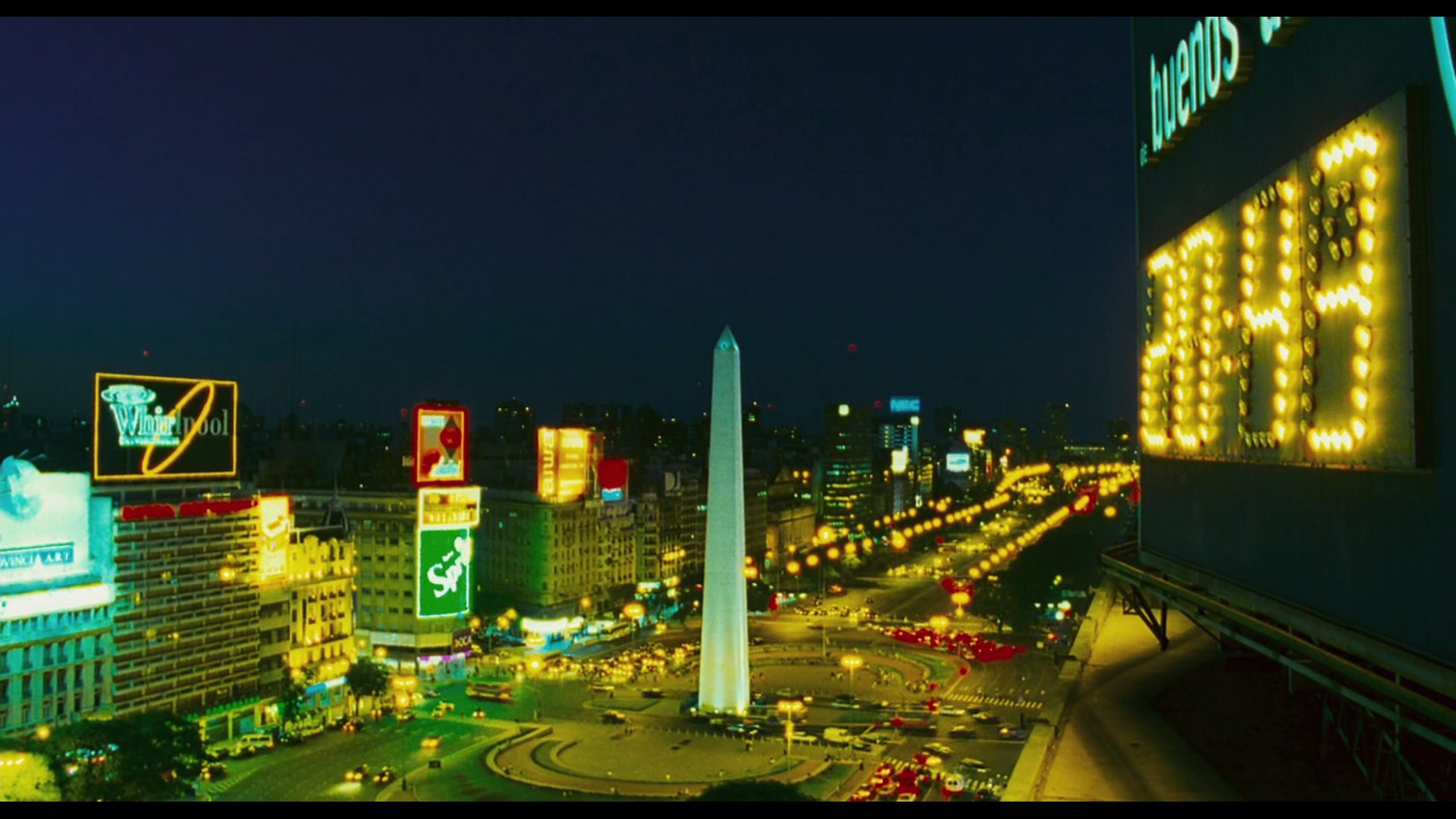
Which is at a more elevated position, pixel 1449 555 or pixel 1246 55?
pixel 1246 55

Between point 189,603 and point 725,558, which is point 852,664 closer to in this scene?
point 725,558

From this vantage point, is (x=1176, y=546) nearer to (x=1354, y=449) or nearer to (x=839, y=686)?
(x=1354, y=449)

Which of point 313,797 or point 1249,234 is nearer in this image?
point 1249,234

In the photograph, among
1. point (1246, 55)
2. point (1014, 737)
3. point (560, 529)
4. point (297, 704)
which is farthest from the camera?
point (560, 529)

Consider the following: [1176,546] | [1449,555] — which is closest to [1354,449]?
[1449,555]

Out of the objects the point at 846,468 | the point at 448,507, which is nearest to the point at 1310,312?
the point at 448,507

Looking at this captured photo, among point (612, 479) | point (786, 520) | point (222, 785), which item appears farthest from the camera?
point (786, 520)

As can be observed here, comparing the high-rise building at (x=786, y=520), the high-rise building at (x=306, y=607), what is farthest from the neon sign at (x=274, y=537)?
the high-rise building at (x=786, y=520)
